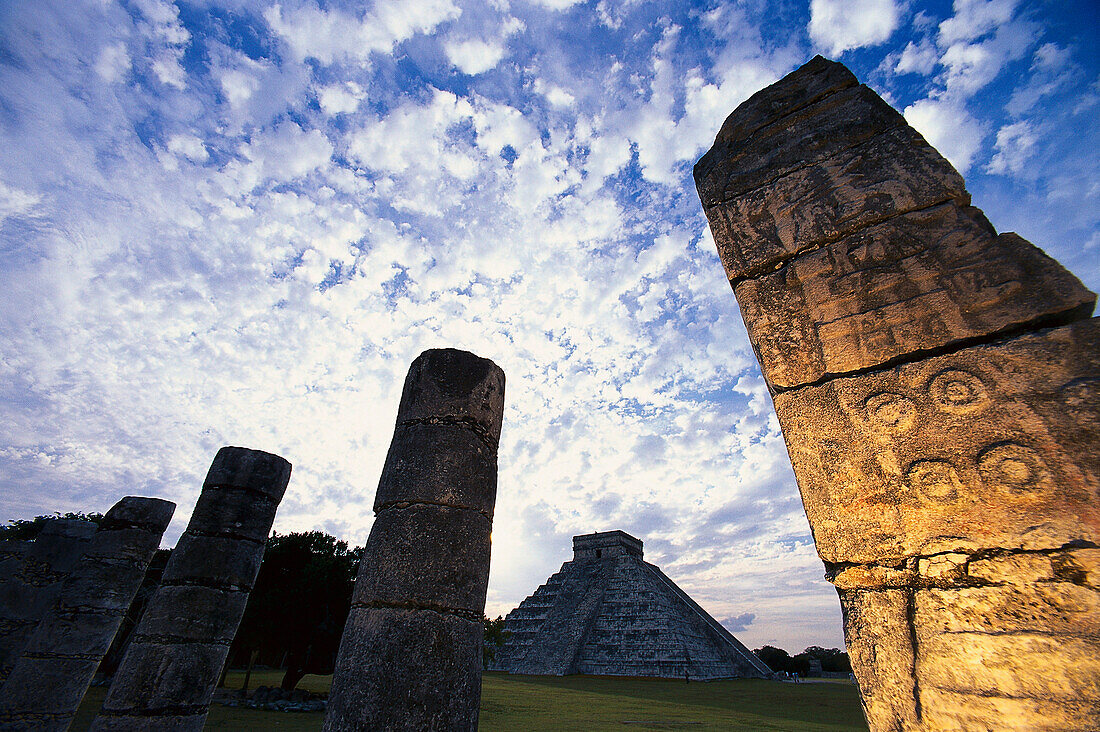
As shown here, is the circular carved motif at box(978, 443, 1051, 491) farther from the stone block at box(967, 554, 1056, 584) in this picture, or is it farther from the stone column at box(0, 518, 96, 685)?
the stone column at box(0, 518, 96, 685)

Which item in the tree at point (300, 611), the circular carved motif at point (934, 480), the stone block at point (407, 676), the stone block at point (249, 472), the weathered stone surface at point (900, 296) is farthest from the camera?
the tree at point (300, 611)

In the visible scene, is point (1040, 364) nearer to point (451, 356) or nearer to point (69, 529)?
point (451, 356)

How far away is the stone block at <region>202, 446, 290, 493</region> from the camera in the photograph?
6.43 meters

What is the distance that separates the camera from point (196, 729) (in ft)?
17.9

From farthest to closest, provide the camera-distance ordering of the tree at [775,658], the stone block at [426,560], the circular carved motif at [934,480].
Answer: the tree at [775,658] < the stone block at [426,560] < the circular carved motif at [934,480]

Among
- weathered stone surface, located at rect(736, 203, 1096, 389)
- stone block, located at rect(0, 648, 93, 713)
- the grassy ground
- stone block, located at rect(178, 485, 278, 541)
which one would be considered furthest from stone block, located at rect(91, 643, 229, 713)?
weathered stone surface, located at rect(736, 203, 1096, 389)

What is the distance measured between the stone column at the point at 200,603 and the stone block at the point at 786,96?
6.93 meters

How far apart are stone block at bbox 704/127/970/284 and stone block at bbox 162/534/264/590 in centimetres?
683

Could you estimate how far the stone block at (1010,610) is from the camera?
1354 millimetres

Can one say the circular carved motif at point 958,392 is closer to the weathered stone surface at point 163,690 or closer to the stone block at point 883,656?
the stone block at point 883,656

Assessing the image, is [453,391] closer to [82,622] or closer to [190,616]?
[190,616]

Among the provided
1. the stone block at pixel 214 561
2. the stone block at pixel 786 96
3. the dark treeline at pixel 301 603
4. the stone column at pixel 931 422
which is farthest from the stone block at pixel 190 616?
the dark treeline at pixel 301 603

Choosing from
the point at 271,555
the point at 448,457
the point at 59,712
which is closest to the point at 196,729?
the point at 59,712

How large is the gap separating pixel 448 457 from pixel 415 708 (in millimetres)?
1662
